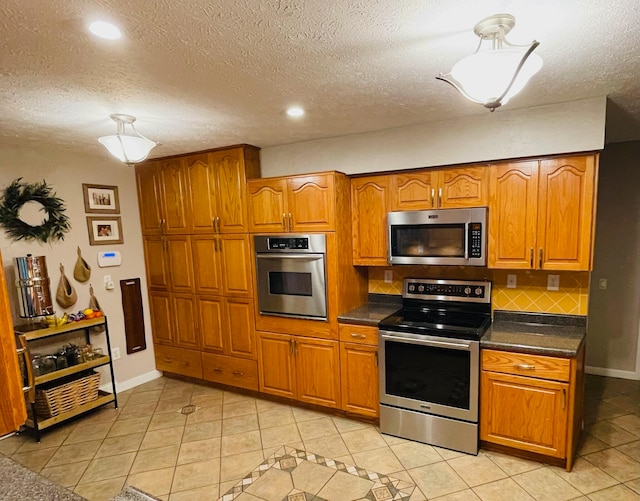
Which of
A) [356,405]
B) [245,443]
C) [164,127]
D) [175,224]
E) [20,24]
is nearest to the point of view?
[20,24]

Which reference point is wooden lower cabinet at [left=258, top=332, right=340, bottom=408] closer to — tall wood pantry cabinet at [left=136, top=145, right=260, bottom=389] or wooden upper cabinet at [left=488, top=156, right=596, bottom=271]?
tall wood pantry cabinet at [left=136, top=145, right=260, bottom=389]

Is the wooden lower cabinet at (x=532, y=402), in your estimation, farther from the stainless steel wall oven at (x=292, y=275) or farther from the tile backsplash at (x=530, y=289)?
the stainless steel wall oven at (x=292, y=275)

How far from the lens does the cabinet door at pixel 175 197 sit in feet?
11.8

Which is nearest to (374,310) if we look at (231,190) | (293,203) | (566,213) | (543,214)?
(293,203)

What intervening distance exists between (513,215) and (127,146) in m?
2.59

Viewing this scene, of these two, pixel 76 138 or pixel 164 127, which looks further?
pixel 76 138

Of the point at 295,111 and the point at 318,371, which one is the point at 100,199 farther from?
the point at 318,371

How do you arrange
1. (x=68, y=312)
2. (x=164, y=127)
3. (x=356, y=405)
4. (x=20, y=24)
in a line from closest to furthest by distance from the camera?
(x=20, y=24), (x=164, y=127), (x=356, y=405), (x=68, y=312)

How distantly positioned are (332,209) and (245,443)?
1.90 metres

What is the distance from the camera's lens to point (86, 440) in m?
2.89

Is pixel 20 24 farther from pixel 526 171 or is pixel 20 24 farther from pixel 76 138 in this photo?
pixel 526 171

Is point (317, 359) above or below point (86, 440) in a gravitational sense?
above

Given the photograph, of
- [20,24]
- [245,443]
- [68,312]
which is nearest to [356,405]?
[245,443]

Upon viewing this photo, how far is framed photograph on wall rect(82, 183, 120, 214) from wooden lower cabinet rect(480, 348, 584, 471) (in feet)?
11.8
